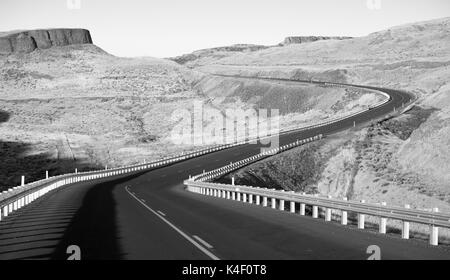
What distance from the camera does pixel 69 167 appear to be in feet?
294

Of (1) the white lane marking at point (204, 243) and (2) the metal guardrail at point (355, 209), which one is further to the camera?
(2) the metal guardrail at point (355, 209)

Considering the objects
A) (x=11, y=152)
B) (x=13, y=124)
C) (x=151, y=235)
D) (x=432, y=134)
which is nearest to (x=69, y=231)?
(x=151, y=235)

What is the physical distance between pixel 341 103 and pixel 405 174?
242 ft

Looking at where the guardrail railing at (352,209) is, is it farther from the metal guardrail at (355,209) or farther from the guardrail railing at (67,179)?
the guardrail railing at (67,179)

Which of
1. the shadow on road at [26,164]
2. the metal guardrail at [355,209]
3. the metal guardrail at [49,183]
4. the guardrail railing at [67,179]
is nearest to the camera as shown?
the metal guardrail at [355,209]

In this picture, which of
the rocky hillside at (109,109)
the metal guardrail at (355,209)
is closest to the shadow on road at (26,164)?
the rocky hillside at (109,109)

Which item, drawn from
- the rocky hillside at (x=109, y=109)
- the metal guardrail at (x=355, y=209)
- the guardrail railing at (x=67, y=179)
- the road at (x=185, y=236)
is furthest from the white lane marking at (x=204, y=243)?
the rocky hillside at (x=109, y=109)

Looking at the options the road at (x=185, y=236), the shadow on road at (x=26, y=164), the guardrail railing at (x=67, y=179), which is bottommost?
the shadow on road at (x=26, y=164)

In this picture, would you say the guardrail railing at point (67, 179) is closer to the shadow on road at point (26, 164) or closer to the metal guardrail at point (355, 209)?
the shadow on road at point (26, 164)

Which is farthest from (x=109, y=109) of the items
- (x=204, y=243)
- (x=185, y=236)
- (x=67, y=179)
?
(x=204, y=243)

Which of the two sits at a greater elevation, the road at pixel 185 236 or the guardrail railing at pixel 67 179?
the road at pixel 185 236

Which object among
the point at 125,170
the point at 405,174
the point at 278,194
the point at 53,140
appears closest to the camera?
the point at 278,194

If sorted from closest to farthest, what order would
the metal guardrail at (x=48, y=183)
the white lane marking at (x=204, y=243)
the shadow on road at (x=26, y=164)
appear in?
1. the white lane marking at (x=204, y=243)
2. the metal guardrail at (x=48, y=183)
3. the shadow on road at (x=26, y=164)
